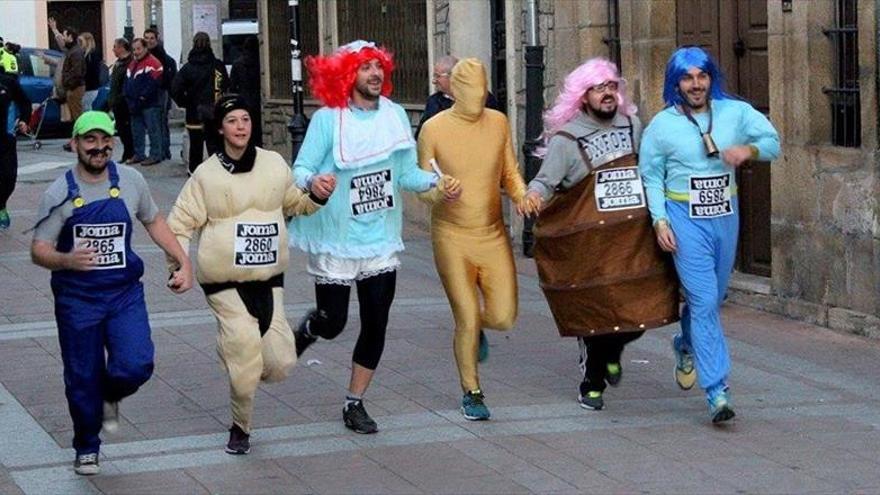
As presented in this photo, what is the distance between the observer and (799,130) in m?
12.4

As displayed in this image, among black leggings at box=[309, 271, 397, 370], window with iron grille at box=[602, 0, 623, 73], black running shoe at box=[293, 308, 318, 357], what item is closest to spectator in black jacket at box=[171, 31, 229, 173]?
window with iron grille at box=[602, 0, 623, 73]

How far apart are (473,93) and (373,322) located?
1.19 metres

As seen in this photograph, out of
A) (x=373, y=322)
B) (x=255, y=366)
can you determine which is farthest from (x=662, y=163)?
(x=255, y=366)

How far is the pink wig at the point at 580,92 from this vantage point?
9219 millimetres

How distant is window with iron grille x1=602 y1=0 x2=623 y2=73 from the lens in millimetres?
15039

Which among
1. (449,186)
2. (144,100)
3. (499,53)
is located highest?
(499,53)

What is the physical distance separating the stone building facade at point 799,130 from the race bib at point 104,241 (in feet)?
17.0

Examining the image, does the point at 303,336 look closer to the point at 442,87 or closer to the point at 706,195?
the point at 706,195

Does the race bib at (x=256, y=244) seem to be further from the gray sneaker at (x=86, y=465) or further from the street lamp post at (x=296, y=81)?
the street lamp post at (x=296, y=81)

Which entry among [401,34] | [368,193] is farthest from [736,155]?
[401,34]

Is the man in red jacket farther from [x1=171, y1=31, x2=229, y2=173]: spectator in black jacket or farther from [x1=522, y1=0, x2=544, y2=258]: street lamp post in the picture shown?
[x1=522, y1=0, x2=544, y2=258]: street lamp post

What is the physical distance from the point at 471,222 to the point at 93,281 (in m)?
1.94

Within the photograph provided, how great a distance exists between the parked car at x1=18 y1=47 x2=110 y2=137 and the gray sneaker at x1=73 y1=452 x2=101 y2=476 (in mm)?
23205

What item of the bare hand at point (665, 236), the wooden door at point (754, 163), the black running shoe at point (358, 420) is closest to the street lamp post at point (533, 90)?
the wooden door at point (754, 163)
